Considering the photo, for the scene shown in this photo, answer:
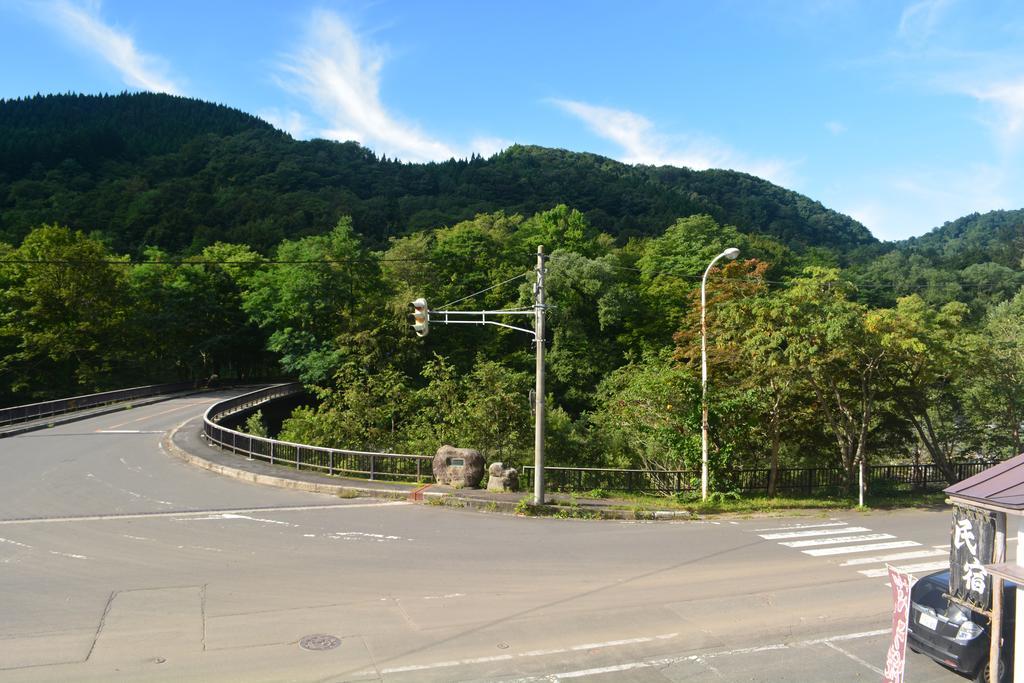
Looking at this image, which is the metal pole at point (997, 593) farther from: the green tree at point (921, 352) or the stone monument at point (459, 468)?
the stone monument at point (459, 468)

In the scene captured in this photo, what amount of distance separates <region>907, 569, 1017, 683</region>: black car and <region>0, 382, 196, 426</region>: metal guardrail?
3694cm

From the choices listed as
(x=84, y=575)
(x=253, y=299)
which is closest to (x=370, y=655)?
(x=84, y=575)

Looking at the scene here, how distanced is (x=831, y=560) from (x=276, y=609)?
→ 9.93 meters

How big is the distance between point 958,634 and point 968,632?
11cm

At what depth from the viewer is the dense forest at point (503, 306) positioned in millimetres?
19938

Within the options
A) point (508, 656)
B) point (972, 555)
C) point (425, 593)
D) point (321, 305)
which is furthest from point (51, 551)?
point (321, 305)

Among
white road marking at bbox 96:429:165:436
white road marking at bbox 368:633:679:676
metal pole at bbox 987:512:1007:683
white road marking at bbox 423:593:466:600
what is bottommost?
white road marking at bbox 368:633:679:676

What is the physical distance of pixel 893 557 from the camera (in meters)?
12.6

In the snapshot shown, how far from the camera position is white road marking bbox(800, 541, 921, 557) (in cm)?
1279

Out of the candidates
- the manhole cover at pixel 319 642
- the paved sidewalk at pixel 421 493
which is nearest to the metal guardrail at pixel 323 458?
the paved sidewalk at pixel 421 493

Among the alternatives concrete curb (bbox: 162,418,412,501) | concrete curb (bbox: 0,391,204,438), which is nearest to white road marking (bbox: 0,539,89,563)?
concrete curb (bbox: 162,418,412,501)

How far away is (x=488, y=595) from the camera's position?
10.1 meters

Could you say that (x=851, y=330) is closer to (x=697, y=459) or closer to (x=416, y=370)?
(x=697, y=459)

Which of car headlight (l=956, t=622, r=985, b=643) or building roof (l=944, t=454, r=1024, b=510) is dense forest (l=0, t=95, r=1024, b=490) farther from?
building roof (l=944, t=454, r=1024, b=510)
